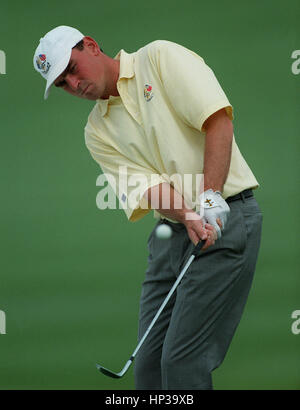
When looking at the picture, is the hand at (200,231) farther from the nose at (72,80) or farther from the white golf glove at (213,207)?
the nose at (72,80)

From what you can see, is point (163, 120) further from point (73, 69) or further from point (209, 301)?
point (209, 301)

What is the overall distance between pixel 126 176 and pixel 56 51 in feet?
1.02

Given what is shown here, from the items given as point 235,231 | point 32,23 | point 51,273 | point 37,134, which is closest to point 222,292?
point 235,231

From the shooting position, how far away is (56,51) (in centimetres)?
155

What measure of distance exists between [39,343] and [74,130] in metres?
0.84

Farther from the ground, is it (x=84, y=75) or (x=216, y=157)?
(x=84, y=75)

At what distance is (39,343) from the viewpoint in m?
2.52

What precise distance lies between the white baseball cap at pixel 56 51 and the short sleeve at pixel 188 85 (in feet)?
0.61

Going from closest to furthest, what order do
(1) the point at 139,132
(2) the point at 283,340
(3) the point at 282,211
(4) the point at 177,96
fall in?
(4) the point at 177,96 → (1) the point at 139,132 → (2) the point at 283,340 → (3) the point at 282,211

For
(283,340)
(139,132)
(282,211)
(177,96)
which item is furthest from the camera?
(282,211)

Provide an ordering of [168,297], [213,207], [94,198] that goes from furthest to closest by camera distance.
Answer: [94,198] → [168,297] → [213,207]

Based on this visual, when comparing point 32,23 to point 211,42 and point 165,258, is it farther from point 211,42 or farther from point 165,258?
point 165,258

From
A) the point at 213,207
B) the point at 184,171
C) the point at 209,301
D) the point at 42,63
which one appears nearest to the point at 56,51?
the point at 42,63

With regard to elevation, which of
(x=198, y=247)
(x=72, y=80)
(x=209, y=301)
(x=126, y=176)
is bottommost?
(x=209, y=301)
